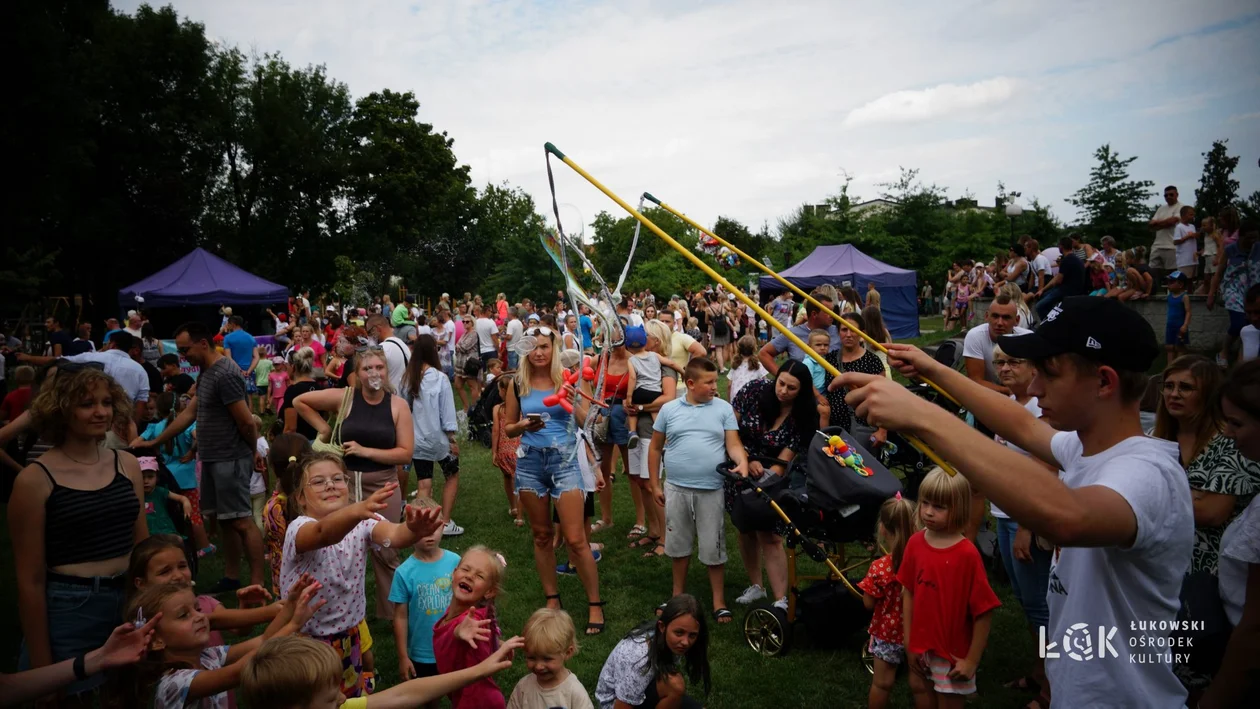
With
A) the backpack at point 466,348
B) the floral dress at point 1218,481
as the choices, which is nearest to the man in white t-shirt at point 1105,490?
the floral dress at point 1218,481

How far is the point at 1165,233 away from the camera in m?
12.4

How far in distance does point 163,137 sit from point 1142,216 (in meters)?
42.8

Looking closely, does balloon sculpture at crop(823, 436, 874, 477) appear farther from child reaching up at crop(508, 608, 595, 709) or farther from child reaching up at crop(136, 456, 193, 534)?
child reaching up at crop(136, 456, 193, 534)

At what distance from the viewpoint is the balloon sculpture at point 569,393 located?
516 cm

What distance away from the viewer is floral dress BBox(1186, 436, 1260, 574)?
9.75 feet

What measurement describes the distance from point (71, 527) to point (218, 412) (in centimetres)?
258

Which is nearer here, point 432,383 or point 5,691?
point 5,691

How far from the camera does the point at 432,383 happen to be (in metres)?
6.85

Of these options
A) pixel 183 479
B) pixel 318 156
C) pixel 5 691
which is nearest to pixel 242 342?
pixel 183 479

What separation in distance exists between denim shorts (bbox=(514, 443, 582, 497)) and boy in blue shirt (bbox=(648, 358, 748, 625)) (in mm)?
786

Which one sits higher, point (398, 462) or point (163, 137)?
point (163, 137)

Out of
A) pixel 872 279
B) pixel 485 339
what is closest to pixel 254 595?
pixel 485 339

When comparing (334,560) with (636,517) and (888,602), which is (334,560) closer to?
(888,602)

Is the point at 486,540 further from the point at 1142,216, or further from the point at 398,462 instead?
the point at 1142,216
